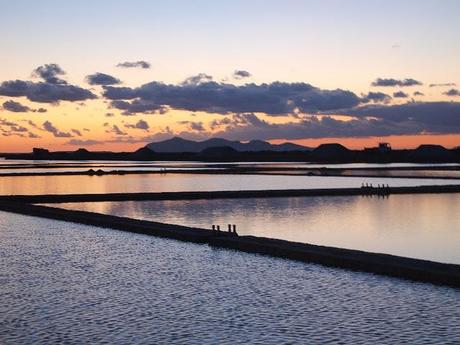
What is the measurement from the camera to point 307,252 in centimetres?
2184

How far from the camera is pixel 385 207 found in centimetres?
4341

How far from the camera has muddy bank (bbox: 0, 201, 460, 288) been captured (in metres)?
18.2

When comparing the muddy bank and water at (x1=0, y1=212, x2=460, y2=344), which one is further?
the muddy bank

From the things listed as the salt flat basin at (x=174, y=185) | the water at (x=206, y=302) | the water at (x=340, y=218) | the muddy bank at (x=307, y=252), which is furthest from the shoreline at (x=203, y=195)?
the water at (x=206, y=302)

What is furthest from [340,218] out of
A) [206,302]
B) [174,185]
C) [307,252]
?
[174,185]

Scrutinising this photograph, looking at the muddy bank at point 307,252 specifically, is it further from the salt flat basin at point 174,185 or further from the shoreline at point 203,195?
the salt flat basin at point 174,185

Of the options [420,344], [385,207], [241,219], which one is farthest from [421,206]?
[420,344]

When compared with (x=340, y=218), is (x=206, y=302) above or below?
above

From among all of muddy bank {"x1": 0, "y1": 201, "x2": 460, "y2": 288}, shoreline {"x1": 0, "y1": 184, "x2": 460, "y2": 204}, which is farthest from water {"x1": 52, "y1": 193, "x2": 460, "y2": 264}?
muddy bank {"x1": 0, "y1": 201, "x2": 460, "y2": 288}

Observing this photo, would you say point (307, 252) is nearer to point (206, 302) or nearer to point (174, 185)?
point (206, 302)

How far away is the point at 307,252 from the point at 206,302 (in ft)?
21.6

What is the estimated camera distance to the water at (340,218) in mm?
27641

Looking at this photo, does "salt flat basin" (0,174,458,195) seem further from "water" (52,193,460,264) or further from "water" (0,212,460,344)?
"water" (0,212,460,344)

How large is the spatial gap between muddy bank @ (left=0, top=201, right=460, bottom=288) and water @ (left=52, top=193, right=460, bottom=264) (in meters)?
3.52
